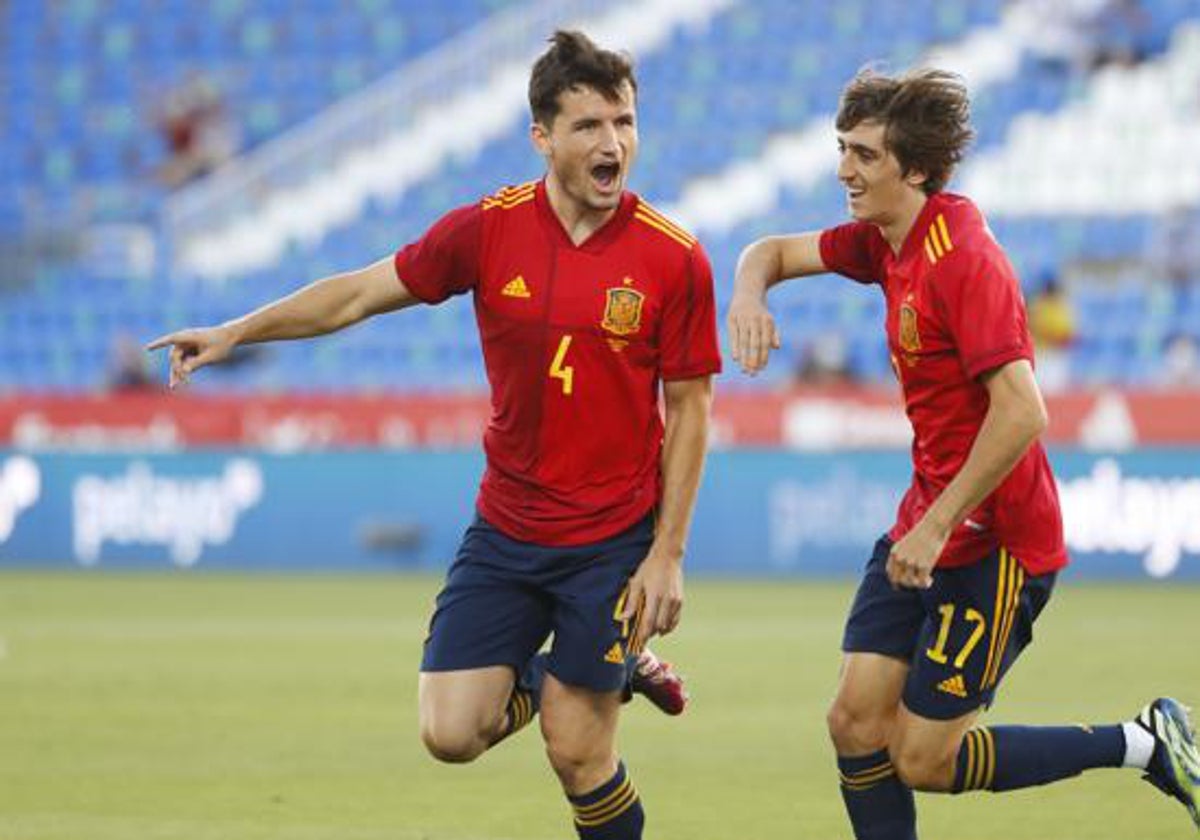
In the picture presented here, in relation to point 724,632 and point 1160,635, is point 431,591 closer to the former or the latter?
point 724,632

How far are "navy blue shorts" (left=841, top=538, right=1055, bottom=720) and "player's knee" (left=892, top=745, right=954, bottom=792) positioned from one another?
115 mm

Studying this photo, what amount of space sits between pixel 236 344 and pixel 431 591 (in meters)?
11.2

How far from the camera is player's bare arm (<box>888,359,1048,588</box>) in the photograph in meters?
6.69

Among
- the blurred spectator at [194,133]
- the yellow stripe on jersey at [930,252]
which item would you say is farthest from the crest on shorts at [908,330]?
the blurred spectator at [194,133]

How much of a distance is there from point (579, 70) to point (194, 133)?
22306mm

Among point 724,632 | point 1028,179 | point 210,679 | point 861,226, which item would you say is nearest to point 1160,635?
point 724,632

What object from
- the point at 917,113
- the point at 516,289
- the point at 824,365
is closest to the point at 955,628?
the point at 917,113

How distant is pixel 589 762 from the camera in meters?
7.18

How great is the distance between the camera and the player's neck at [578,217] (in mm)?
7336

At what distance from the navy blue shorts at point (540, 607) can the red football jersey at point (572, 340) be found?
6 cm

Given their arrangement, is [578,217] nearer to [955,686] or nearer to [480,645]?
[480,645]

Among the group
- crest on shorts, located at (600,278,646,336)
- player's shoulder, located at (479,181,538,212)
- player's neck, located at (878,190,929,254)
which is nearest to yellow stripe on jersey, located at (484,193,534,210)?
player's shoulder, located at (479,181,538,212)

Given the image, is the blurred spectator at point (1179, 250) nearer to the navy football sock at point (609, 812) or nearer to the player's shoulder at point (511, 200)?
the player's shoulder at point (511, 200)

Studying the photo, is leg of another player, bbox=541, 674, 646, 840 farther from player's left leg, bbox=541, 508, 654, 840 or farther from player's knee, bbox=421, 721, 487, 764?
player's knee, bbox=421, 721, 487, 764
